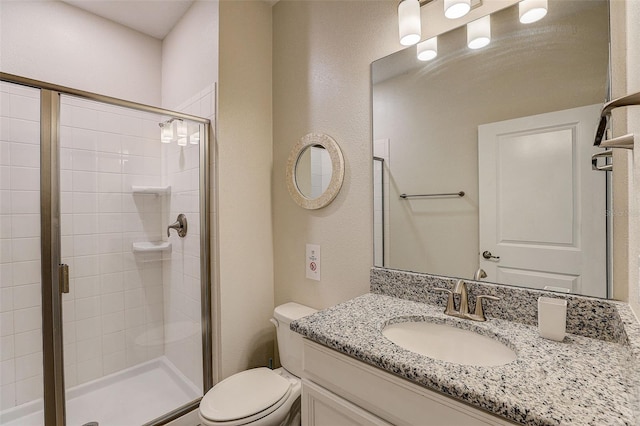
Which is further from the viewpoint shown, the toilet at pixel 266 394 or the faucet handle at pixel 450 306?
the toilet at pixel 266 394

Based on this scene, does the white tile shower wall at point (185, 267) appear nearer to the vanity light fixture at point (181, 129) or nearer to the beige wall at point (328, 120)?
the vanity light fixture at point (181, 129)

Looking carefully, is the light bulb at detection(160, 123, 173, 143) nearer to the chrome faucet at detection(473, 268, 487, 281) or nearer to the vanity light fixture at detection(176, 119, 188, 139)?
the vanity light fixture at detection(176, 119, 188, 139)

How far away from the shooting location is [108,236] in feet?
5.50

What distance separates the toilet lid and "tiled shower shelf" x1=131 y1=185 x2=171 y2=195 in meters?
1.17

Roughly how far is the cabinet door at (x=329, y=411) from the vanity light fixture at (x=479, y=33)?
1.30 metres

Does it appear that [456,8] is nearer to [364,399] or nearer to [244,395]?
[364,399]

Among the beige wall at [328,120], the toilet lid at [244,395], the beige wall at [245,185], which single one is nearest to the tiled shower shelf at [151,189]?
the beige wall at [245,185]

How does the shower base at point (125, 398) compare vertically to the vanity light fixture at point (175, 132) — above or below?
below

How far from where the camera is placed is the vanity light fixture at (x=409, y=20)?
3.84ft

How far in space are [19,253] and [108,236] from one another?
39 centimetres

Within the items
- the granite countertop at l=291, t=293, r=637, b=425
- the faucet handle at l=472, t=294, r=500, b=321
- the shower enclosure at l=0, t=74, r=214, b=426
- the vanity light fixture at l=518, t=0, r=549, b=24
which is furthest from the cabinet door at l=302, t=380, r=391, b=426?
the vanity light fixture at l=518, t=0, r=549, b=24

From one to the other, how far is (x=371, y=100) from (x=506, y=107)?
1.88 feet

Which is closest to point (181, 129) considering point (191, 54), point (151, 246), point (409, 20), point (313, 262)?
point (191, 54)

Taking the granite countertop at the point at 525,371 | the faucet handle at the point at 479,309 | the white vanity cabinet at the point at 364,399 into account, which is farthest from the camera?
the faucet handle at the point at 479,309
